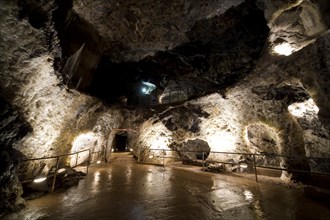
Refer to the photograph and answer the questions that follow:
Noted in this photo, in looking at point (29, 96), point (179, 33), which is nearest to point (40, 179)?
point (29, 96)

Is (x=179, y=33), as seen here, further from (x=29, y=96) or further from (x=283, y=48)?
(x=29, y=96)

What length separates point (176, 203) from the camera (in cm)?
432

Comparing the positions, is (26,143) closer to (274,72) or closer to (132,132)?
(132,132)

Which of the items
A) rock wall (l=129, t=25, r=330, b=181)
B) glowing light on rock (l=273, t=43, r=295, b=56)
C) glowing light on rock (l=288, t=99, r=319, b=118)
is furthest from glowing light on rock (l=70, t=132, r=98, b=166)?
glowing light on rock (l=273, t=43, r=295, b=56)

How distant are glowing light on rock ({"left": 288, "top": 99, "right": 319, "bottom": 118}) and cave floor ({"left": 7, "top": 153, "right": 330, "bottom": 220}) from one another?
2.98 meters

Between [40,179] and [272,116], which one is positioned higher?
[272,116]

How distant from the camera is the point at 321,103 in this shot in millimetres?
5793

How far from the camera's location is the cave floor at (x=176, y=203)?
12.0ft

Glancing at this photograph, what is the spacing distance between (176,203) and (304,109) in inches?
247

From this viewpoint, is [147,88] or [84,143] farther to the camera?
[147,88]

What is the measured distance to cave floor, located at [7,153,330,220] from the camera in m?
3.67

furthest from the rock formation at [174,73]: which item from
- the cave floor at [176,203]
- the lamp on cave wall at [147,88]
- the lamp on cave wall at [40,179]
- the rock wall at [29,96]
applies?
the lamp on cave wall at [147,88]

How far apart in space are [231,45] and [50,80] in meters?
11.6

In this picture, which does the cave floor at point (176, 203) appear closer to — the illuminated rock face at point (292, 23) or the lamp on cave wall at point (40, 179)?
the lamp on cave wall at point (40, 179)
